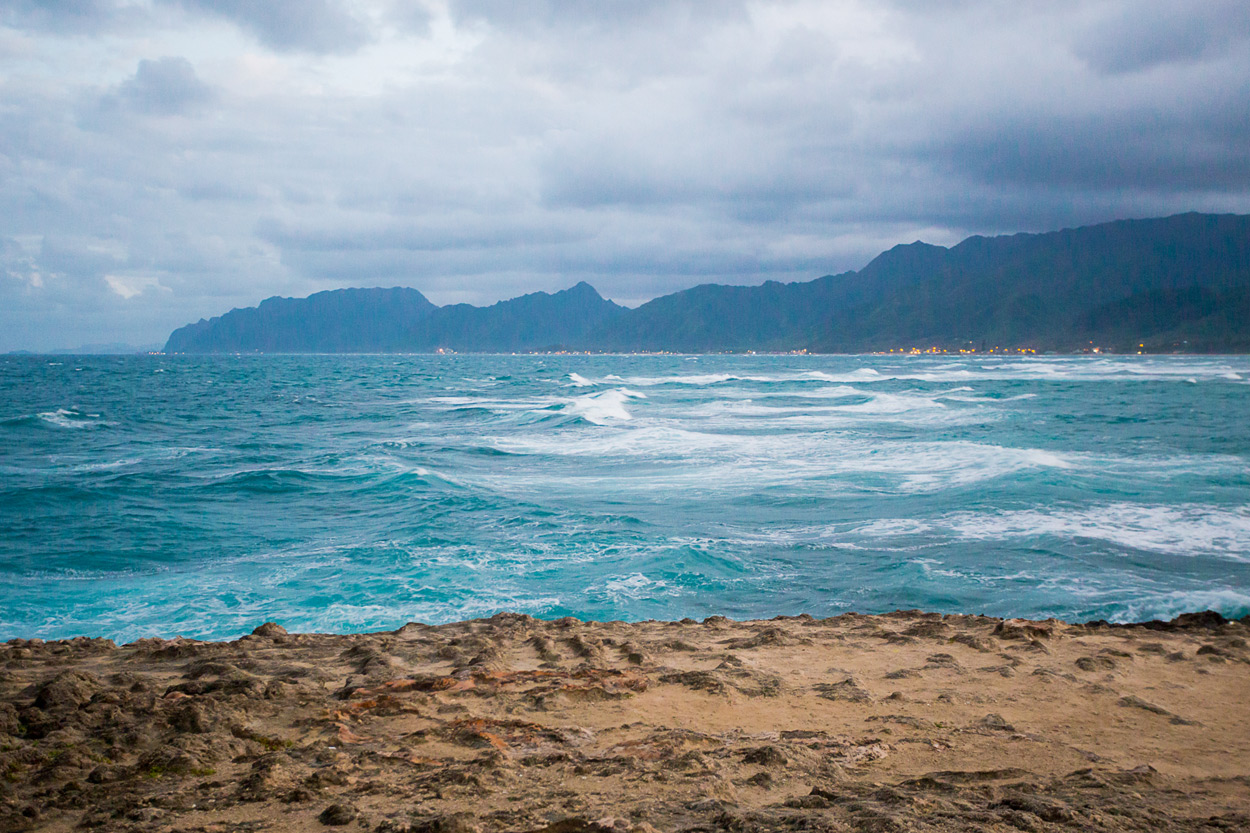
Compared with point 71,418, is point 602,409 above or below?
below

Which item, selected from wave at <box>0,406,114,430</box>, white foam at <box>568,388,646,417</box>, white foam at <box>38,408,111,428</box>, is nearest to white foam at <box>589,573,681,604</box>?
white foam at <box>568,388,646,417</box>

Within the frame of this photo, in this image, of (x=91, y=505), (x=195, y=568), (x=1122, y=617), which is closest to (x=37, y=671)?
(x=195, y=568)

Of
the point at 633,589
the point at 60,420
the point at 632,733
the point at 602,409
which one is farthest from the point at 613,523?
the point at 60,420

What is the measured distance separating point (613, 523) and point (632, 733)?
32.4ft

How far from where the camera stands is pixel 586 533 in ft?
45.7

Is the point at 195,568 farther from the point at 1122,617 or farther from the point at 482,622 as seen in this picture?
the point at 1122,617

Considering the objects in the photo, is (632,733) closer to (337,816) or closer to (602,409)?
(337,816)

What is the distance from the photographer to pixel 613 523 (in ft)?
47.9

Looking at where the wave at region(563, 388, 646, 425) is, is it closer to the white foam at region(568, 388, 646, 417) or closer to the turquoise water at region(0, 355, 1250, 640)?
the white foam at region(568, 388, 646, 417)

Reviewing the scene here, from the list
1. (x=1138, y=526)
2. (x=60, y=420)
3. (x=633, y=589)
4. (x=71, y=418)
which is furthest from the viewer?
(x=71, y=418)

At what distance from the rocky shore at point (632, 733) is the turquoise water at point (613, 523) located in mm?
3230

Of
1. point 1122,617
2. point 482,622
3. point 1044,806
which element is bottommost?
point 1122,617

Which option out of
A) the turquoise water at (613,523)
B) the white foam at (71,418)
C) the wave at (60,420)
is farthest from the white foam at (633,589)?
the white foam at (71,418)

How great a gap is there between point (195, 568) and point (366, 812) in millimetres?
10698
